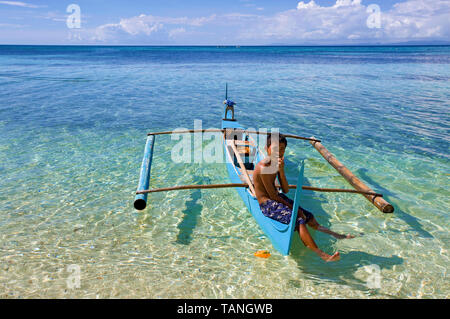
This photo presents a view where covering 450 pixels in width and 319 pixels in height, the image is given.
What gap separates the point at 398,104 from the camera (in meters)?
18.2

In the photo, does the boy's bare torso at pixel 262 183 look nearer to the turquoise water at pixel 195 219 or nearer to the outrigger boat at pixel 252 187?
the outrigger boat at pixel 252 187

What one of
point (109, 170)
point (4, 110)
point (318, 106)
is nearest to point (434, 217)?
point (109, 170)

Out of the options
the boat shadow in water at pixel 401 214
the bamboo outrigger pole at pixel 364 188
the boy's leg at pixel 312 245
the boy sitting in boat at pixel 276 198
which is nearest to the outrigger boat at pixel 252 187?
the bamboo outrigger pole at pixel 364 188

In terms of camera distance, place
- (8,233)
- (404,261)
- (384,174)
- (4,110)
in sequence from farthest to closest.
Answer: (4,110), (384,174), (8,233), (404,261)

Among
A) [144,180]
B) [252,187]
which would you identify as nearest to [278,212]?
[252,187]

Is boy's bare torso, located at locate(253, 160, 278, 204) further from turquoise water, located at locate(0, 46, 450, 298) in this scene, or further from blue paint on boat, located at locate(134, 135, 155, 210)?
blue paint on boat, located at locate(134, 135, 155, 210)

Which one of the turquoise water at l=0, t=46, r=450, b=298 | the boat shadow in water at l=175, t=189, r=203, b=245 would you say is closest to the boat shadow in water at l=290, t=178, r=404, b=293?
the turquoise water at l=0, t=46, r=450, b=298

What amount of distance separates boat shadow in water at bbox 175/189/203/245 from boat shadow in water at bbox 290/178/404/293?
205 cm

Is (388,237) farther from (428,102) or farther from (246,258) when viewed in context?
(428,102)

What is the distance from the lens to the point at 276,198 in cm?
510

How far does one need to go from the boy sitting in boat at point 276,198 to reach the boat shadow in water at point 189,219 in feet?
5.65

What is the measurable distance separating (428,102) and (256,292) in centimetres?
1886

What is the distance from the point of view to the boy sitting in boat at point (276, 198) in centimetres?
470

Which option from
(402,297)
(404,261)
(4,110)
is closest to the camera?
(402,297)
